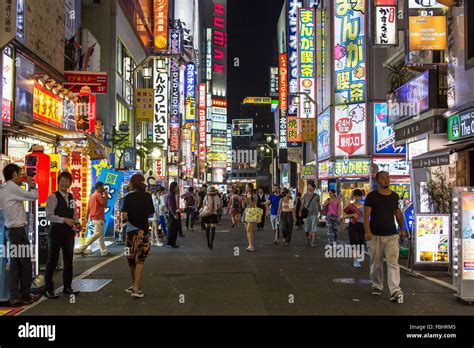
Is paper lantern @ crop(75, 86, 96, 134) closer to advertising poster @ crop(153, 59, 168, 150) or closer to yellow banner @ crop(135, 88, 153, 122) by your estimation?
yellow banner @ crop(135, 88, 153, 122)

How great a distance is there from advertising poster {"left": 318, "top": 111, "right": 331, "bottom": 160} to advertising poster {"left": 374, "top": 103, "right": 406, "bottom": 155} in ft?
10.8

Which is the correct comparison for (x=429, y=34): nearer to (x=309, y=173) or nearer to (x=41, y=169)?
(x=41, y=169)

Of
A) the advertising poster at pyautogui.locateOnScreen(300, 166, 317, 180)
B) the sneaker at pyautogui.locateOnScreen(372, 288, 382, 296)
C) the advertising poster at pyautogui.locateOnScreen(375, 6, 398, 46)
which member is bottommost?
the sneaker at pyautogui.locateOnScreen(372, 288, 382, 296)

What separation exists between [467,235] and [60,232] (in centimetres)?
608

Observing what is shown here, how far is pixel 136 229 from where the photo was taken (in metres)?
8.84

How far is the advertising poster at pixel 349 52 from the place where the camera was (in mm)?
32031

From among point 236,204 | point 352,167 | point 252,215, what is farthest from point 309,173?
point 252,215

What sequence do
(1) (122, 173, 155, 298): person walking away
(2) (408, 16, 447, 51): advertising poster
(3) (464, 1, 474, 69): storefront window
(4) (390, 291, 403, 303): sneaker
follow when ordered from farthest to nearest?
1. (2) (408, 16, 447, 51): advertising poster
2. (3) (464, 1, 474, 69): storefront window
3. (1) (122, 173, 155, 298): person walking away
4. (4) (390, 291, 403, 303): sneaker

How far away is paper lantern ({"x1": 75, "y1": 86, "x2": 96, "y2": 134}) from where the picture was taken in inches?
787

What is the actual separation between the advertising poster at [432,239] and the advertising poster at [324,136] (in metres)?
22.8

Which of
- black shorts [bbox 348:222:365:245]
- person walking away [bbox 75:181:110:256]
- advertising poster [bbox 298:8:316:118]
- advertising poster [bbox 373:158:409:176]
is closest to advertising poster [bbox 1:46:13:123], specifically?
person walking away [bbox 75:181:110:256]

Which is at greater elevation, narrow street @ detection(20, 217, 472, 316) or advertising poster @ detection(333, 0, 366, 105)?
advertising poster @ detection(333, 0, 366, 105)

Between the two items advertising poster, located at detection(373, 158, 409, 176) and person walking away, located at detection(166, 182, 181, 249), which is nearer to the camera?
person walking away, located at detection(166, 182, 181, 249)
